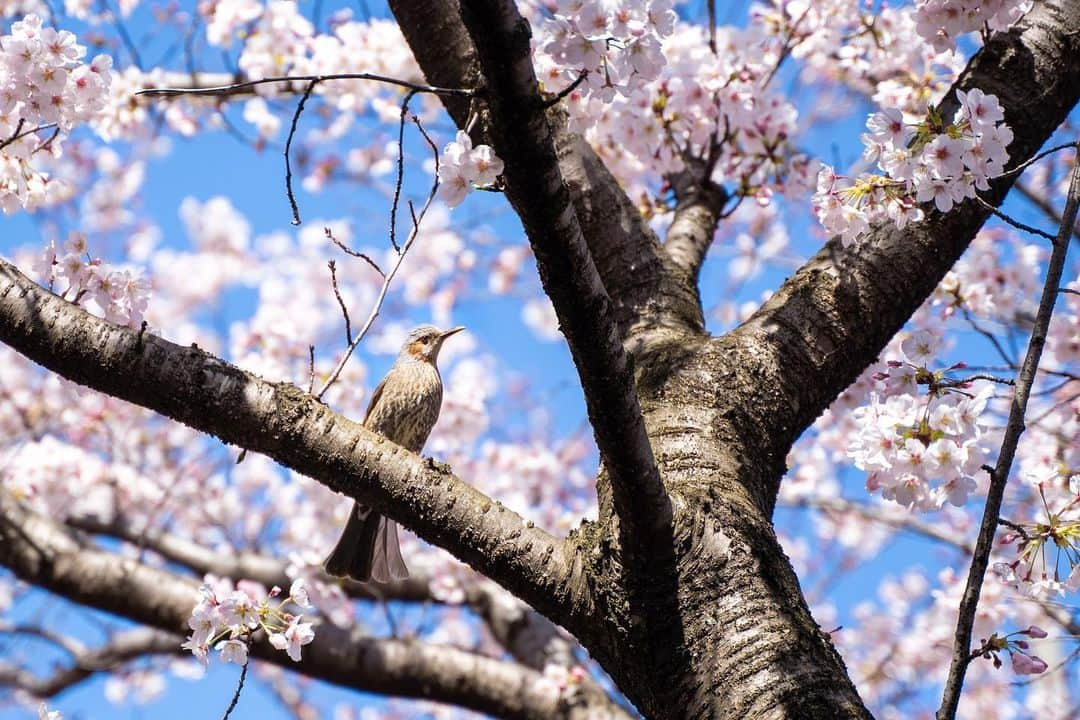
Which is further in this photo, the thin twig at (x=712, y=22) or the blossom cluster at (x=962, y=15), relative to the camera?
the thin twig at (x=712, y=22)

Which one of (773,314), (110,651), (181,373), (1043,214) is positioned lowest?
(181,373)

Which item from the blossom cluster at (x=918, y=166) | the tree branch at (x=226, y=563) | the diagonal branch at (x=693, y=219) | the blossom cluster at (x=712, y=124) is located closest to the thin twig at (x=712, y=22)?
the blossom cluster at (x=712, y=124)

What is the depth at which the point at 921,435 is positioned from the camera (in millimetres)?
2139

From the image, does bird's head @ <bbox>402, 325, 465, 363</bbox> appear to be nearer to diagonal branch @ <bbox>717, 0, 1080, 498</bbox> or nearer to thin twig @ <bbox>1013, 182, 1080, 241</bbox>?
diagonal branch @ <bbox>717, 0, 1080, 498</bbox>

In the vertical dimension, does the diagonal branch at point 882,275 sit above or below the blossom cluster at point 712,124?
below

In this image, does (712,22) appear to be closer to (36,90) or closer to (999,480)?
(36,90)

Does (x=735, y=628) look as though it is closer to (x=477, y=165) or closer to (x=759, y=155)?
(x=477, y=165)

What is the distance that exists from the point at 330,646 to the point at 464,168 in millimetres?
3220

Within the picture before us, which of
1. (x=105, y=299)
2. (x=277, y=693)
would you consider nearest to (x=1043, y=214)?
(x=105, y=299)

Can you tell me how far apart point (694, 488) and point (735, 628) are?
1.07 ft

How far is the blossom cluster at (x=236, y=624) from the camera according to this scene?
246 cm

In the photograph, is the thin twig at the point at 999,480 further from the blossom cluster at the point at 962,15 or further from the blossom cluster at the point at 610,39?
the blossom cluster at the point at 610,39

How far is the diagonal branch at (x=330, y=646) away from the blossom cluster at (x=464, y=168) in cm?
302

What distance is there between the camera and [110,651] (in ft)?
17.0
